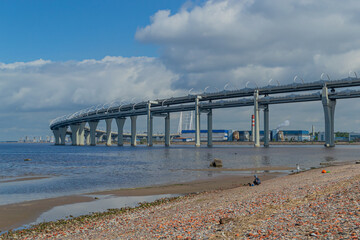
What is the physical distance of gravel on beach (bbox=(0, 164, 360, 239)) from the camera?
890 centimetres

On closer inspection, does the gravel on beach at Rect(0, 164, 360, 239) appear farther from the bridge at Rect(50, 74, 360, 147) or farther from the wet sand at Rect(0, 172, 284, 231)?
the bridge at Rect(50, 74, 360, 147)

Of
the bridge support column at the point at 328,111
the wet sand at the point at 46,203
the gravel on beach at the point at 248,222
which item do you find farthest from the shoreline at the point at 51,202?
the bridge support column at the point at 328,111

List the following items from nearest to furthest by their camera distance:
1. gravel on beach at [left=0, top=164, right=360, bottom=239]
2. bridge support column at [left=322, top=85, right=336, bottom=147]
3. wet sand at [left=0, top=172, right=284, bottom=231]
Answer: gravel on beach at [left=0, top=164, right=360, bottom=239], wet sand at [left=0, top=172, right=284, bottom=231], bridge support column at [left=322, top=85, right=336, bottom=147]

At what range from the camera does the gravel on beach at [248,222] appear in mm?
8898

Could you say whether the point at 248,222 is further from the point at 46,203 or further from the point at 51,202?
the point at 51,202

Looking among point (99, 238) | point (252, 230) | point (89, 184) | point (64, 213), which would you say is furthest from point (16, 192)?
point (252, 230)

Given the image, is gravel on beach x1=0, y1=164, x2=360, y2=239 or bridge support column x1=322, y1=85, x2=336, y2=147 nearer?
gravel on beach x1=0, y1=164, x2=360, y2=239

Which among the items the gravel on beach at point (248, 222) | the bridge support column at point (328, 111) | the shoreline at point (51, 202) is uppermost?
the bridge support column at point (328, 111)

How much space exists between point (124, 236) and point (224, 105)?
134106mm

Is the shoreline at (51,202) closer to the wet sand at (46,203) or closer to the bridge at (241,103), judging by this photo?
the wet sand at (46,203)

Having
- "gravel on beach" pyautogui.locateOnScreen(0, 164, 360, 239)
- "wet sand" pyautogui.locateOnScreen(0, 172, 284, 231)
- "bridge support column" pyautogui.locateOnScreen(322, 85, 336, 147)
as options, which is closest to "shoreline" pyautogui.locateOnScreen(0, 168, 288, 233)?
"wet sand" pyautogui.locateOnScreen(0, 172, 284, 231)

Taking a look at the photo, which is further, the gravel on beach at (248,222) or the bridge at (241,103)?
the bridge at (241,103)

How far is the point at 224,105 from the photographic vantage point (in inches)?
5630

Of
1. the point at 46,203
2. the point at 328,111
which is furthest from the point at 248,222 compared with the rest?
the point at 328,111
